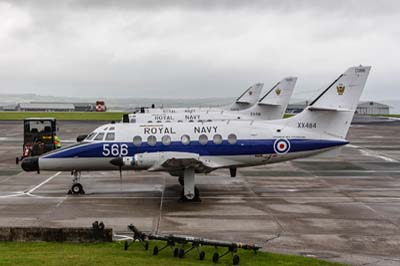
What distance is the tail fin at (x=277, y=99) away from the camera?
141ft

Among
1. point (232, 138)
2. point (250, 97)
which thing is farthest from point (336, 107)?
point (250, 97)

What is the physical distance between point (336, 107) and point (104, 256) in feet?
48.1

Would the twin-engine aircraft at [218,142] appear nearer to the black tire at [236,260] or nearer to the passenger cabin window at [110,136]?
the passenger cabin window at [110,136]

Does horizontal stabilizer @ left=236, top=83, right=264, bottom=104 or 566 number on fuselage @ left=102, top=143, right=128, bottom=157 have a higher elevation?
horizontal stabilizer @ left=236, top=83, right=264, bottom=104

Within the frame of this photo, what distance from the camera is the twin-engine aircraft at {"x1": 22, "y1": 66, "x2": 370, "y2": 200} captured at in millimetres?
22797

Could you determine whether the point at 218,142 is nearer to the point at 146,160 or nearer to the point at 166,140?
the point at 166,140

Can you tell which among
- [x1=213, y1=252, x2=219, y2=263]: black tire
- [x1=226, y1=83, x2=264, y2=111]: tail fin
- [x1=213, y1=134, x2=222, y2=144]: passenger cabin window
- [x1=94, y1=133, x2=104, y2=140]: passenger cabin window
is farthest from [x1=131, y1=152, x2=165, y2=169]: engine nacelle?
[x1=226, y1=83, x2=264, y2=111]: tail fin

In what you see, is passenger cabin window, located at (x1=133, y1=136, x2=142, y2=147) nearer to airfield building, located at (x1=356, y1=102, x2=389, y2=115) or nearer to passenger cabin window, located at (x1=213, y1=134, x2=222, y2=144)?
passenger cabin window, located at (x1=213, y1=134, x2=222, y2=144)

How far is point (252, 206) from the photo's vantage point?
21.0 meters

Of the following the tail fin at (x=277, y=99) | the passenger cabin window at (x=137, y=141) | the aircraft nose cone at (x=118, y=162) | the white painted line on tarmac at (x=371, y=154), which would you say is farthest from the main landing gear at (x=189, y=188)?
the tail fin at (x=277, y=99)

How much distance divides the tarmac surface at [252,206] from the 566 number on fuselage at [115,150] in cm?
198

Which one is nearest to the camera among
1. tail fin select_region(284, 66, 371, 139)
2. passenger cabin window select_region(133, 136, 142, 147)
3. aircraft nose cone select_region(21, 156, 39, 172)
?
aircraft nose cone select_region(21, 156, 39, 172)

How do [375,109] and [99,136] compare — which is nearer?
[99,136]

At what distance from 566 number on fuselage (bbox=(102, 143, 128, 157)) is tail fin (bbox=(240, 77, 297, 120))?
22679 mm
